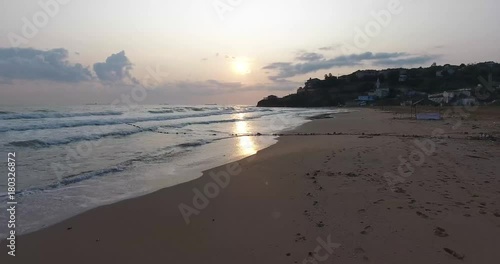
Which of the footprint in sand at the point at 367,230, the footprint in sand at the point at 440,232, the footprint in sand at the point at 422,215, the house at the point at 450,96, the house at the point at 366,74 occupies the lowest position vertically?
the house at the point at 450,96

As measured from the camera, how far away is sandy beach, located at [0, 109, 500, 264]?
4.19 m

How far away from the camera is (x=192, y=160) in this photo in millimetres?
12180

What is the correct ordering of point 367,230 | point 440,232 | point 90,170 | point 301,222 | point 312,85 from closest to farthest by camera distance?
point 440,232 → point 367,230 → point 301,222 → point 90,170 → point 312,85

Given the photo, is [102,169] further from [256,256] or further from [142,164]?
[256,256]

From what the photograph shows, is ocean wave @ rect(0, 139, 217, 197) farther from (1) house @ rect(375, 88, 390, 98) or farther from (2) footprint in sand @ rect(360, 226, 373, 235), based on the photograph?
(1) house @ rect(375, 88, 390, 98)

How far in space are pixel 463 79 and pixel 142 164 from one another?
410 ft

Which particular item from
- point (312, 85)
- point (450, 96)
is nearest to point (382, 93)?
point (312, 85)

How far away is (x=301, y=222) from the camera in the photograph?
5.22 metres

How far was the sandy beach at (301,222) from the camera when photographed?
13.8 feet

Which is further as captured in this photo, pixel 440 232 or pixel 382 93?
pixel 382 93

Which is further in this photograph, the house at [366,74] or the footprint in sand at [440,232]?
the house at [366,74]

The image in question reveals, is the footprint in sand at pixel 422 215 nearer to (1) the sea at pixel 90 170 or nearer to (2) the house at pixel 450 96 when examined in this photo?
(1) the sea at pixel 90 170

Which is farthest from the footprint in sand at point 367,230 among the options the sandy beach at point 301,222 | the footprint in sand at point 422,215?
the footprint in sand at point 422,215

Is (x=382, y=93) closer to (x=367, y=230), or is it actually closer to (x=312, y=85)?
(x=312, y=85)
